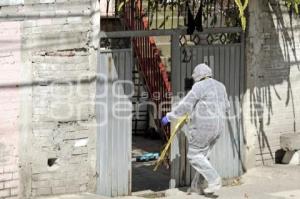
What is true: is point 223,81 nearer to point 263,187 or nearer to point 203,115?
point 203,115

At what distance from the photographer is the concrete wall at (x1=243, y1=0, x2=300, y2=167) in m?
9.23

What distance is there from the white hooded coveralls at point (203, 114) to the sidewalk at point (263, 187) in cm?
55

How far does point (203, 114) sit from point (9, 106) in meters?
2.29

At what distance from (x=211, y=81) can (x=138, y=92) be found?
4.44m

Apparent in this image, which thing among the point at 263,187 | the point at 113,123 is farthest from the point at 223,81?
the point at 113,123

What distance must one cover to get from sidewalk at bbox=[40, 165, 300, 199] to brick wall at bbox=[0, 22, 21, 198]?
0.63 m

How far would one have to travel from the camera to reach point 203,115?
7820 mm

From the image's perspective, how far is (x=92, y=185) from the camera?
7.82 m

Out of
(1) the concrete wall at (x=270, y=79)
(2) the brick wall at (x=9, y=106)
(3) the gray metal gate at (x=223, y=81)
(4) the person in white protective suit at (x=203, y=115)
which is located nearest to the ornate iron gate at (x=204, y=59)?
(3) the gray metal gate at (x=223, y=81)

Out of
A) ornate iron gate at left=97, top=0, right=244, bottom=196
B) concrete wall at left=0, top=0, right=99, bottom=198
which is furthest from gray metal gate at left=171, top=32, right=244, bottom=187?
concrete wall at left=0, top=0, right=99, bottom=198

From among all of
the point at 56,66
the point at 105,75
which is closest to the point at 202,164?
Result: the point at 105,75

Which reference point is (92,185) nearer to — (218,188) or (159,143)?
(218,188)

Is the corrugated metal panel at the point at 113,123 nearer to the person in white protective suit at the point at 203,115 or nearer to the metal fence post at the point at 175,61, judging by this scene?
the person in white protective suit at the point at 203,115

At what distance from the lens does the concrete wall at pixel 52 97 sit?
284 inches
